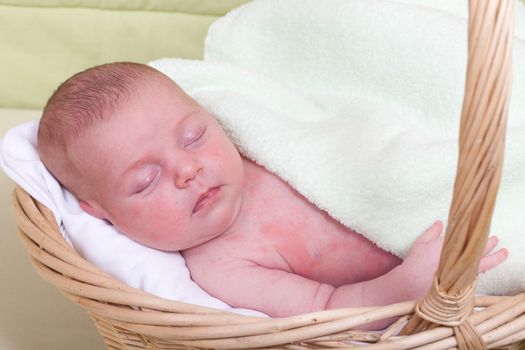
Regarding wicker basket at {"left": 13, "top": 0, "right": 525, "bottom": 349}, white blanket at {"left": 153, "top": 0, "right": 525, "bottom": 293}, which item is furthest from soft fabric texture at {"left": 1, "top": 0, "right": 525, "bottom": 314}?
wicker basket at {"left": 13, "top": 0, "right": 525, "bottom": 349}

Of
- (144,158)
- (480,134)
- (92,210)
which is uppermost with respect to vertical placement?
(480,134)

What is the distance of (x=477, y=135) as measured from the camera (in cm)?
64

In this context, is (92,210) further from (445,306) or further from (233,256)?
(445,306)

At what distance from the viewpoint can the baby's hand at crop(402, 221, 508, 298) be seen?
0.87m

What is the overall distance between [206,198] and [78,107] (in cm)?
20

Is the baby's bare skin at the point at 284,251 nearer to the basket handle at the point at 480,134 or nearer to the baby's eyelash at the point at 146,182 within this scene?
the baby's eyelash at the point at 146,182

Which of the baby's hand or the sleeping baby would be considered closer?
the baby's hand

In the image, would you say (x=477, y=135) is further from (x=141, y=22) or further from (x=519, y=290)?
(x=141, y=22)

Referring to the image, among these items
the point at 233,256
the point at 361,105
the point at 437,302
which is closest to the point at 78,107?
the point at 233,256

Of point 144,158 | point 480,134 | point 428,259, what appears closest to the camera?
point 480,134

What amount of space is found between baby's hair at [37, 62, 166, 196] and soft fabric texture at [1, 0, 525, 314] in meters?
0.03

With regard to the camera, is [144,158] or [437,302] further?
[144,158]

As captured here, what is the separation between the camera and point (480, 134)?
0.64 m

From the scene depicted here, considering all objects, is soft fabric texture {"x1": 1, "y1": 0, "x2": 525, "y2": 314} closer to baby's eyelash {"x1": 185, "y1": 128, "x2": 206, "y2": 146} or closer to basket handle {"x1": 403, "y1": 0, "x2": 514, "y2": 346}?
baby's eyelash {"x1": 185, "y1": 128, "x2": 206, "y2": 146}
